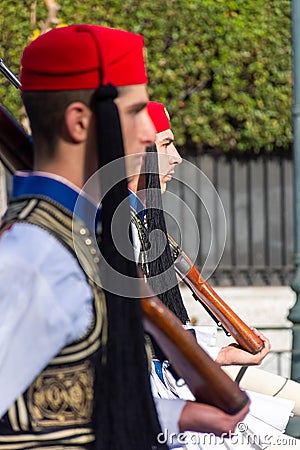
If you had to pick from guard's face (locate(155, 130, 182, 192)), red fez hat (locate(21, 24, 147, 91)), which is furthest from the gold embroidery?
guard's face (locate(155, 130, 182, 192))

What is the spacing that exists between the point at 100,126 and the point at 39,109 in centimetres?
14

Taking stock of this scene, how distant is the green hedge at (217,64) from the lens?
12000 mm

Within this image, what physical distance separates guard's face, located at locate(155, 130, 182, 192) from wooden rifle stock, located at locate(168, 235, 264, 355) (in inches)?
11.6

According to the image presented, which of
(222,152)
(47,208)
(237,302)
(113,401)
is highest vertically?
(47,208)

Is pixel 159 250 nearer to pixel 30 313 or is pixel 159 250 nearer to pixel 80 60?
pixel 80 60

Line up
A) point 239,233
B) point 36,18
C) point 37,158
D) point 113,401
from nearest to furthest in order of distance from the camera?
point 113,401 < point 37,158 < point 36,18 < point 239,233

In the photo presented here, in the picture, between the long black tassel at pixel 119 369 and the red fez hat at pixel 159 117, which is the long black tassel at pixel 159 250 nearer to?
the red fez hat at pixel 159 117

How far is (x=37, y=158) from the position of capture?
2.19 meters

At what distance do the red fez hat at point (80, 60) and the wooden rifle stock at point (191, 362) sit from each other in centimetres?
46

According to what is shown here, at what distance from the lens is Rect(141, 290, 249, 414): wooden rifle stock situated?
210cm

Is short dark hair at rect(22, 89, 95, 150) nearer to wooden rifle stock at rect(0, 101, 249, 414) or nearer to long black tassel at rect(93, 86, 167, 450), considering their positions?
long black tassel at rect(93, 86, 167, 450)

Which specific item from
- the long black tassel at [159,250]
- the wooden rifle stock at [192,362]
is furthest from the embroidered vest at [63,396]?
the long black tassel at [159,250]

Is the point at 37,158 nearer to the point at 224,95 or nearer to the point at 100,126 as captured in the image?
the point at 100,126

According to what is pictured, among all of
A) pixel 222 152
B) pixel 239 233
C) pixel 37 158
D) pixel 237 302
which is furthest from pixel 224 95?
pixel 37 158
